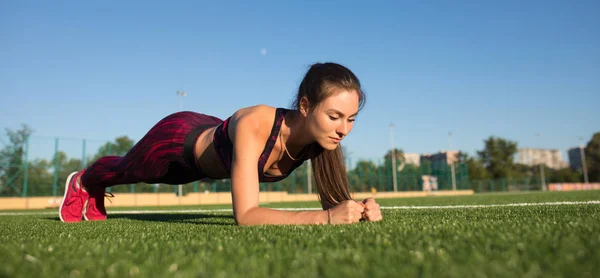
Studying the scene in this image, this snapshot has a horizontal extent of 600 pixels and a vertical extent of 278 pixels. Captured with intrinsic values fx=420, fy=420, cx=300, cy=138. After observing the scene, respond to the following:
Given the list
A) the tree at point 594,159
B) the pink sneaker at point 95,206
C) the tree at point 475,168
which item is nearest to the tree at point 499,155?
the tree at point 475,168

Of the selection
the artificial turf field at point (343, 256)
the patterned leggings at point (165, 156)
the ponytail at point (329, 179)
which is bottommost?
the artificial turf field at point (343, 256)

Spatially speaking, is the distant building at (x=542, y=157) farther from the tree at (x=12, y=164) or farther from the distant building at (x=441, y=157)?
Answer: the tree at (x=12, y=164)

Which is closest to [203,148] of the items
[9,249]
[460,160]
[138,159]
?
[138,159]

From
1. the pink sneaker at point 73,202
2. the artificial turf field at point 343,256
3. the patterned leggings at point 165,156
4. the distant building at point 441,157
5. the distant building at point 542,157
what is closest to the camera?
the artificial turf field at point 343,256

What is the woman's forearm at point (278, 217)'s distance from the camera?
2.66m

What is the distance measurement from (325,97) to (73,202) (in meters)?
3.50

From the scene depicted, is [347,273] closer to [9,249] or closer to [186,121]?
[9,249]

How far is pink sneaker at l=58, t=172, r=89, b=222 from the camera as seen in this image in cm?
471

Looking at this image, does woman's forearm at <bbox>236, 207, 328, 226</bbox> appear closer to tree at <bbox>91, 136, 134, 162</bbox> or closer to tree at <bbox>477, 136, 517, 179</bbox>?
tree at <bbox>91, 136, 134, 162</bbox>

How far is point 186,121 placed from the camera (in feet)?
13.5

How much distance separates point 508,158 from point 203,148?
85.9 m

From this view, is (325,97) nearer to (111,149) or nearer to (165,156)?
(165,156)

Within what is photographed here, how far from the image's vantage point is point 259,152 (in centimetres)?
293

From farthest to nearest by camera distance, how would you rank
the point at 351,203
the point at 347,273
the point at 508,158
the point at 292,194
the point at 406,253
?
the point at 508,158 → the point at 292,194 → the point at 351,203 → the point at 406,253 → the point at 347,273
